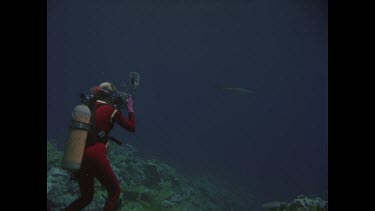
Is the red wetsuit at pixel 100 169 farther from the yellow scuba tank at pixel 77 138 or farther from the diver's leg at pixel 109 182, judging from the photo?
the yellow scuba tank at pixel 77 138

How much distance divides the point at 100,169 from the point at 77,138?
0.61 metres

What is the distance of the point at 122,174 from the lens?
10.9 m

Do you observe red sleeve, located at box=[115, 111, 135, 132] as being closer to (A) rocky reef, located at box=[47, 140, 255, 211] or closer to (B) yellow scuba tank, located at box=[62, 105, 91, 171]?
(B) yellow scuba tank, located at box=[62, 105, 91, 171]

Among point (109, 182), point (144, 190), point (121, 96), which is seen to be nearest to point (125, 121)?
point (121, 96)

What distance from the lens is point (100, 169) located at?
4.96 metres

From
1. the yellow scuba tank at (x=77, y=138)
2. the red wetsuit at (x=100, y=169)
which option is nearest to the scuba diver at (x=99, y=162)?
the red wetsuit at (x=100, y=169)

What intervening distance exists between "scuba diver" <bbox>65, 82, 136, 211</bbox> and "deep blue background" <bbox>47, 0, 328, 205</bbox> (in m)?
10.2

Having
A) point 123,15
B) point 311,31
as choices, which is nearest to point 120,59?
point 123,15

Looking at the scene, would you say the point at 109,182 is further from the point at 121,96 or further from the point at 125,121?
the point at 121,96

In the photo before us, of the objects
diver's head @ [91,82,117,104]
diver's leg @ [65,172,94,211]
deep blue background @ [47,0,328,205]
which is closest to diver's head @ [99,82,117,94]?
diver's head @ [91,82,117,104]

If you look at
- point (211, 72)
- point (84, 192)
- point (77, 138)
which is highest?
point (211, 72)
